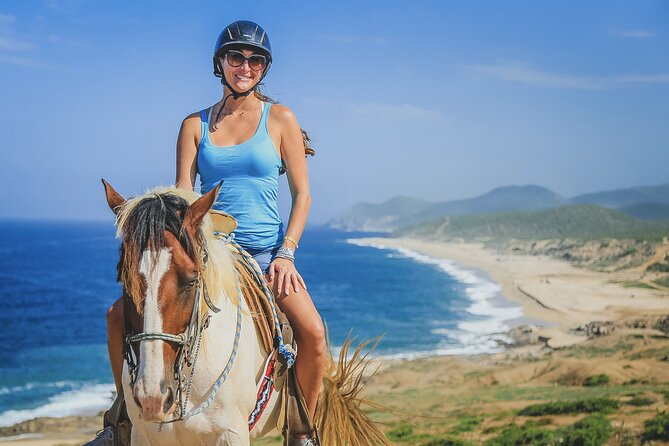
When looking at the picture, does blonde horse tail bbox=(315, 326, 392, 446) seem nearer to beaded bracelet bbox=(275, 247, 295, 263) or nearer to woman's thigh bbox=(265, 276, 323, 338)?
woman's thigh bbox=(265, 276, 323, 338)

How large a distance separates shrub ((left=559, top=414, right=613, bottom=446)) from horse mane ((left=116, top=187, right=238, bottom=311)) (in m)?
7.84

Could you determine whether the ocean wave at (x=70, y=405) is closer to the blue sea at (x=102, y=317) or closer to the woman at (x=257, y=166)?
the blue sea at (x=102, y=317)

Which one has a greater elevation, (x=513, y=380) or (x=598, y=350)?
(x=598, y=350)

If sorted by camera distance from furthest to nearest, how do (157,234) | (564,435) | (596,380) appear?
1. (596,380)
2. (564,435)
3. (157,234)

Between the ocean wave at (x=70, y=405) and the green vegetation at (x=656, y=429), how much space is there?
20.4 meters

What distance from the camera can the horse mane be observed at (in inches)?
103

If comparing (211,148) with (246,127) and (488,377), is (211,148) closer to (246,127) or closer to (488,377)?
(246,127)

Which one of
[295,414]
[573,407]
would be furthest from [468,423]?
[295,414]

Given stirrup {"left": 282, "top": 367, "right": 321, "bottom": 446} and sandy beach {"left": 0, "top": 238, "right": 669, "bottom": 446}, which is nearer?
stirrup {"left": 282, "top": 367, "right": 321, "bottom": 446}

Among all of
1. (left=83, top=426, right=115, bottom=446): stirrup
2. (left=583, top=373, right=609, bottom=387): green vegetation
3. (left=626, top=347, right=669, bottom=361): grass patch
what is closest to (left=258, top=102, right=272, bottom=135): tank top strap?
(left=83, top=426, right=115, bottom=446): stirrup

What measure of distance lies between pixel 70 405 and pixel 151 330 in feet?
85.7

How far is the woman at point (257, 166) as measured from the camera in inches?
141

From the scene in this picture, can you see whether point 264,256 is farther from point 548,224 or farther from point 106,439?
point 548,224

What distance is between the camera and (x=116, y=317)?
3.25 meters
